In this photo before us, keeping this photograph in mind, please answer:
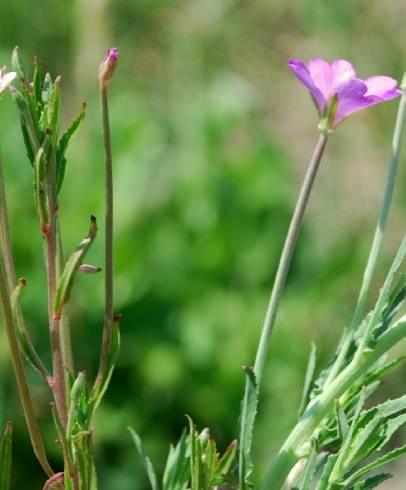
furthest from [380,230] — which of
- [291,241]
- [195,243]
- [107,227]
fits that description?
[195,243]

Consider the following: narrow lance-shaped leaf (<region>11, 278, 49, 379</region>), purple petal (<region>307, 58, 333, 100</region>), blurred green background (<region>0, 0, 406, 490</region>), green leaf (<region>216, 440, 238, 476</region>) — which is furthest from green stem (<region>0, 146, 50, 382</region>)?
blurred green background (<region>0, 0, 406, 490</region>)

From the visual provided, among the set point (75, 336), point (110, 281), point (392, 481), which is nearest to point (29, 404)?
point (110, 281)

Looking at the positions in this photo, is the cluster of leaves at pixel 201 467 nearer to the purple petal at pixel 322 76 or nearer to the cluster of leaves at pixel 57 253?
the cluster of leaves at pixel 57 253

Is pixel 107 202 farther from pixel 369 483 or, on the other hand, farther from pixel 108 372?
pixel 369 483

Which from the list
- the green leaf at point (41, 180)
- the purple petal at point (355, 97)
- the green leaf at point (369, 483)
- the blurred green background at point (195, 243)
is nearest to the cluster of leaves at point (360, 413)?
the green leaf at point (369, 483)

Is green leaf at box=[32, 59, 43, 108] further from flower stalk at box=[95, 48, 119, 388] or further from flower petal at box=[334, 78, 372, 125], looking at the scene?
flower petal at box=[334, 78, 372, 125]

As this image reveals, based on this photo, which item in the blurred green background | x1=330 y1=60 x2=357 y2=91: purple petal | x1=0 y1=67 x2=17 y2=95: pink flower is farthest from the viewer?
the blurred green background
